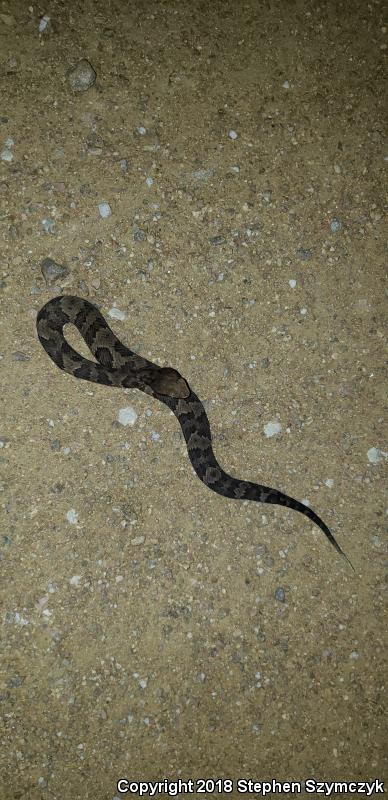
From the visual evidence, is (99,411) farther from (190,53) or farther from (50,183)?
(190,53)

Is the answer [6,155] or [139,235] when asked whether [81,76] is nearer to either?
[6,155]

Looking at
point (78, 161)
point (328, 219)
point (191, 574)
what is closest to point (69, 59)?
point (78, 161)

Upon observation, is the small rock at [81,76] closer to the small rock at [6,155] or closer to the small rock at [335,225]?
the small rock at [6,155]

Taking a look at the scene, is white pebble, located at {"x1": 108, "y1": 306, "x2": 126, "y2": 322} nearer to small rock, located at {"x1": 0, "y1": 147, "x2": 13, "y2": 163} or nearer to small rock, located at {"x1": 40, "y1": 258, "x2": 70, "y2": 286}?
small rock, located at {"x1": 40, "y1": 258, "x2": 70, "y2": 286}

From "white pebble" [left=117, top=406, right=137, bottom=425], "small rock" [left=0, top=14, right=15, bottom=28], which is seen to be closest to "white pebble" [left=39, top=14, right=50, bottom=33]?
"small rock" [left=0, top=14, right=15, bottom=28]

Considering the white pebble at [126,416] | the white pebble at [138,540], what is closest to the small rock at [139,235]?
the white pebble at [126,416]
